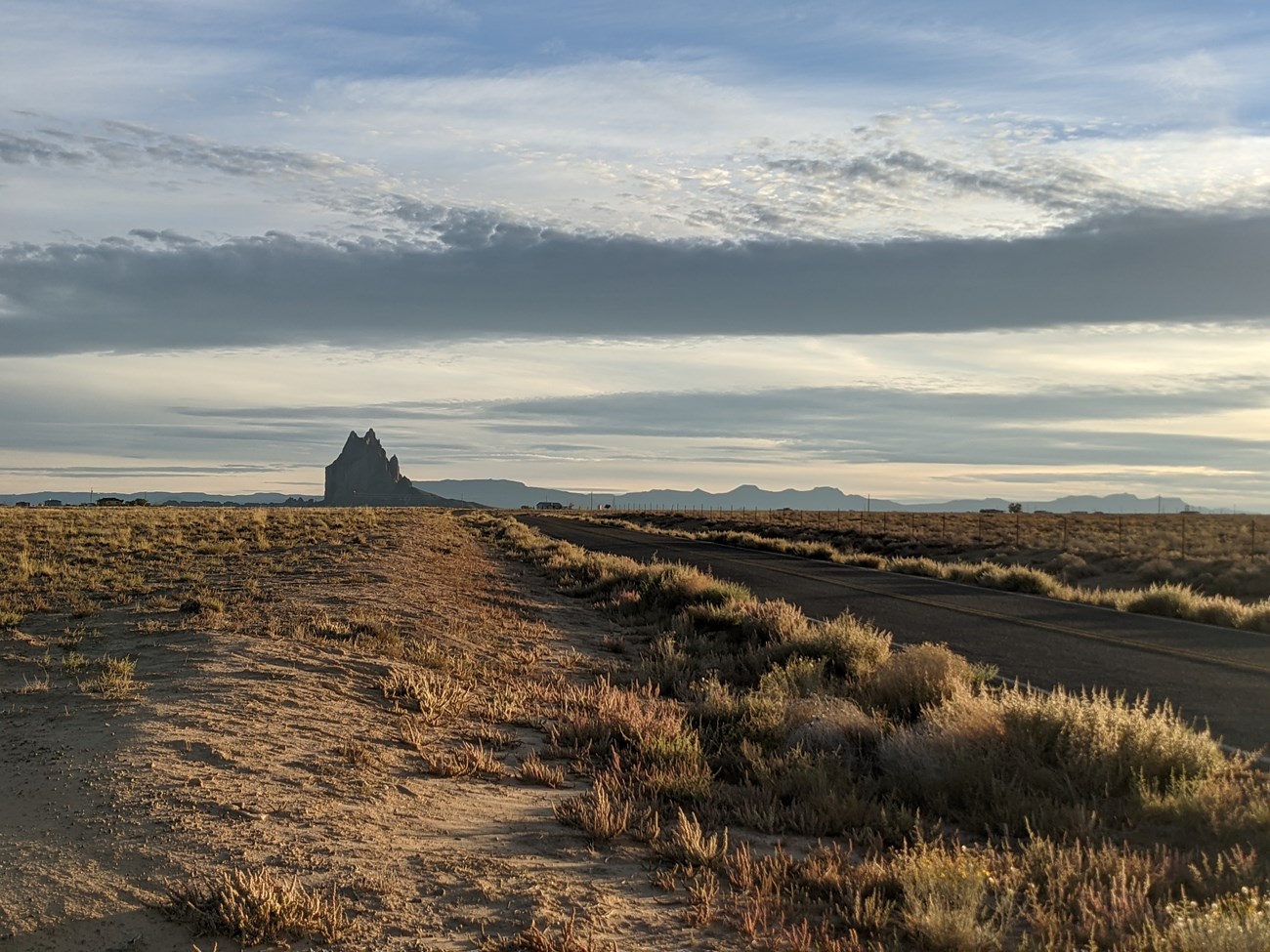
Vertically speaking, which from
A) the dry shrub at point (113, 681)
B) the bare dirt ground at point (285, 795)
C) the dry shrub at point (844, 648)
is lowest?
the bare dirt ground at point (285, 795)

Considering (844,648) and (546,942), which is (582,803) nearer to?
(546,942)

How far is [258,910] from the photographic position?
488 centimetres

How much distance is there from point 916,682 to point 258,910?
7.48 m

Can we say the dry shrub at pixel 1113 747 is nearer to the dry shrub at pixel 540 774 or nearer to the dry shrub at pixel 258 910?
the dry shrub at pixel 540 774

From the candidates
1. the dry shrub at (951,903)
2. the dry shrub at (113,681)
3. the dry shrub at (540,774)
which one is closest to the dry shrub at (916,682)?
the dry shrub at (540,774)

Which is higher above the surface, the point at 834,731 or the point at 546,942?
the point at 834,731

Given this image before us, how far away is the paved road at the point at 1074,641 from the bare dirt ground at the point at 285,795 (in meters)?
6.17

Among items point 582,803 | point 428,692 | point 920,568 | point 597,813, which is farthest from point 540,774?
point 920,568

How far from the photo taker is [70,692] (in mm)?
9602

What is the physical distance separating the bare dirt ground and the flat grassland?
0.03 metres

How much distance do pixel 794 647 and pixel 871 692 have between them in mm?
2751

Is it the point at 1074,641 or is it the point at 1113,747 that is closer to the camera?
the point at 1113,747

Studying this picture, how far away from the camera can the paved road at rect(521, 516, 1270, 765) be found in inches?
464

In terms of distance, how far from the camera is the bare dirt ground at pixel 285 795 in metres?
5.16
